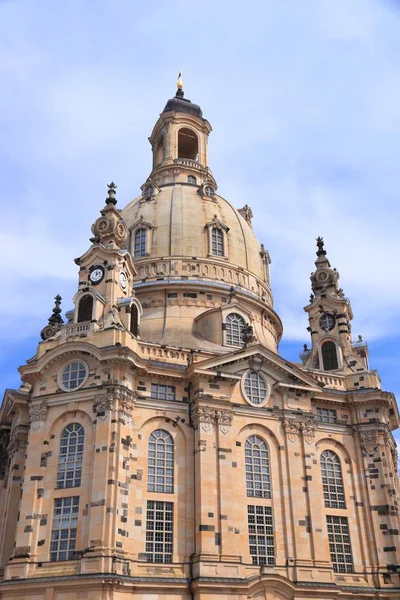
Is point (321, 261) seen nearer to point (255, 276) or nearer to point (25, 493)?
point (255, 276)

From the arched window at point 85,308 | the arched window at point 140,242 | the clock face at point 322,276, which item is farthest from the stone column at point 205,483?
the clock face at point 322,276

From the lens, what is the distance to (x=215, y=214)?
185 feet

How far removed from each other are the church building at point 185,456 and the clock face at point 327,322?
0.97 metres

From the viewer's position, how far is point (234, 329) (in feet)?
158

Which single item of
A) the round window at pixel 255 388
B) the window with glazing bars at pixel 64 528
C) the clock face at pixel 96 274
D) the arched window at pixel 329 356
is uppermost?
the clock face at pixel 96 274

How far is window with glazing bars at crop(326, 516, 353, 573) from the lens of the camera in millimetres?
41000

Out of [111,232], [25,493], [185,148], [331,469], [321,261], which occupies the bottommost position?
[25,493]

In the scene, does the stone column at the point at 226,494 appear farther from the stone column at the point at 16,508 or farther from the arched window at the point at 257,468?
the stone column at the point at 16,508

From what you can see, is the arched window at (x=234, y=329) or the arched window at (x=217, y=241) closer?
the arched window at (x=234, y=329)

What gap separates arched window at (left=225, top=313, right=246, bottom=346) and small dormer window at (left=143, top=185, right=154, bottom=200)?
1620 cm

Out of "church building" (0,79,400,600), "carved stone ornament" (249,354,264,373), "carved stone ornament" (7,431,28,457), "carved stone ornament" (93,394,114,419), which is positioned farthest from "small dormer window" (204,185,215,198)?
"carved stone ornament" (7,431,28,457)

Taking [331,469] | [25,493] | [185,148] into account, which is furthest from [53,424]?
[185,148]

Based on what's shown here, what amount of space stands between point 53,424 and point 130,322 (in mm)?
8801

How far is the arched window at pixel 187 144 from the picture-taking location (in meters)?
68.4
